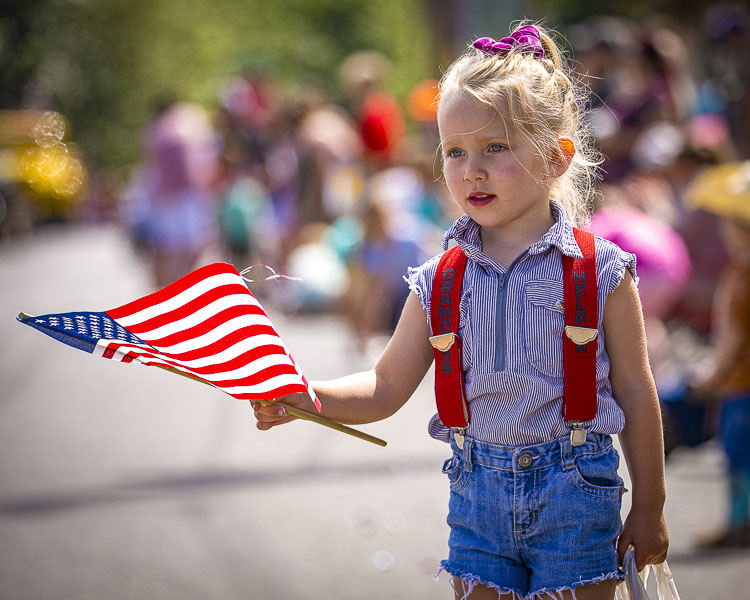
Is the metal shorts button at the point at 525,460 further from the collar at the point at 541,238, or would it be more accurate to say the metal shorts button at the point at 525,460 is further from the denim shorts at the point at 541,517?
the collar at the point at 541,238

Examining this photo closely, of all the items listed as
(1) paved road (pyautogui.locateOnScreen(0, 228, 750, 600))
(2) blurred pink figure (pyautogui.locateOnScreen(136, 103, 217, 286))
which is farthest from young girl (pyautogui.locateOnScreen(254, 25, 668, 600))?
(2) blurred pink figure (pyautogui.locateOnScreen(136, 103, 217, 286))

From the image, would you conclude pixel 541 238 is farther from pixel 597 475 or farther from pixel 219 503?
pixel 219 503

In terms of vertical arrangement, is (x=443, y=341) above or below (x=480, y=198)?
below

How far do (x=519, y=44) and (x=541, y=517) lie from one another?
3.36ft

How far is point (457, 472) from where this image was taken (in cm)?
233

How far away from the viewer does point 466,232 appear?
2393mm

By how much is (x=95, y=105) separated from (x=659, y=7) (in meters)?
23.8

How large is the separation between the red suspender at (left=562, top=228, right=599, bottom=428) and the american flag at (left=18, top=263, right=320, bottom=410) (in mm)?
525

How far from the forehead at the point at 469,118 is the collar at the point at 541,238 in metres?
0.20

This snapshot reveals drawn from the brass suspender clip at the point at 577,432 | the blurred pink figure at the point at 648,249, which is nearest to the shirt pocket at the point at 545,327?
the brass suspender clip at the point at 577,432

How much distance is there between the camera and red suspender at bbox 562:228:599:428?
2193 mm

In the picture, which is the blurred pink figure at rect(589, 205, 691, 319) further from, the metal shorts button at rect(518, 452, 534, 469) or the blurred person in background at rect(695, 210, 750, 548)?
the metal shorts button at rect(518, 452, 534, 469)

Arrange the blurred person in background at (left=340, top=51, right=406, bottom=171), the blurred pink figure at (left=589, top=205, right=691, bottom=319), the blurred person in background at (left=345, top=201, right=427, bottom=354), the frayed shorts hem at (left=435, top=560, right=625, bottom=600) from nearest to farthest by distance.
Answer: the frayed shorts hem at (left=435, top=560, right=625, bottom=600) < the blurred pink figure at (left=589, top=205, right=691, bottom=319) < the blurred person in background at (left=345, top=201, right=427, bottom=354) < the blurred person in background at (left=340, top=51, right=406, bottom=171)

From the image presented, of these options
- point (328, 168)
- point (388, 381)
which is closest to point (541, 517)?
point (388, 381)
